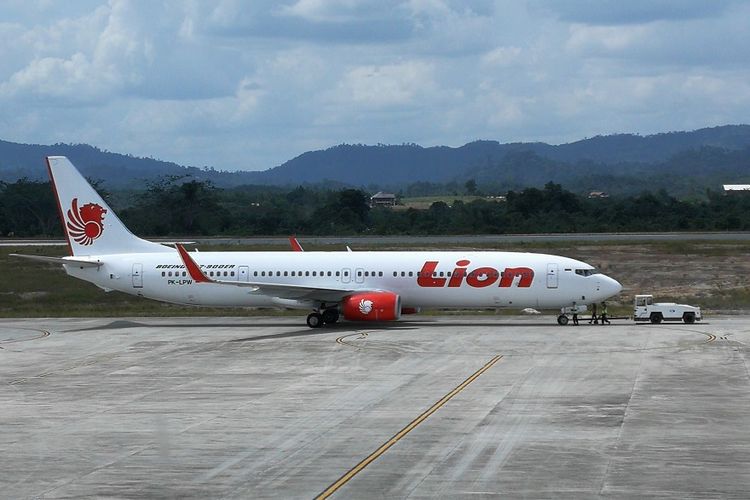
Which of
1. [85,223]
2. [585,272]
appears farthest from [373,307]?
[85,223]

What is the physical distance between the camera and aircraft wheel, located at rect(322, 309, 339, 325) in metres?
54.4

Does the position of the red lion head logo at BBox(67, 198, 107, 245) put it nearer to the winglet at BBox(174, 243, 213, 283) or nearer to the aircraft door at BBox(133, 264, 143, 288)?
the aircraft door at BBox(133, 264, 143, 288)

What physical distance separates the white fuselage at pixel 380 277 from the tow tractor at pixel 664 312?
6.63ft

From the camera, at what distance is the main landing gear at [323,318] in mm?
54062

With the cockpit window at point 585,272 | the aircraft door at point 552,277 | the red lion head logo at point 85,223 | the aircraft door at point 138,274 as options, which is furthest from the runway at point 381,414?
the red lion head logo at point 85,223

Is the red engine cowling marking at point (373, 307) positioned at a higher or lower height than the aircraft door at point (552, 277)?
lower

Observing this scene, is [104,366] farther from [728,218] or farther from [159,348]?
[728,218]

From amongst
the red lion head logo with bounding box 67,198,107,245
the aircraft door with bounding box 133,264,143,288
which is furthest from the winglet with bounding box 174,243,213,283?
the red lion head logo with bounding box 67,198,107,245

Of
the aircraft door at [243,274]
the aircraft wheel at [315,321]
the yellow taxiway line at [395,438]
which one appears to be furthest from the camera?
the aircraft door at [243,274]

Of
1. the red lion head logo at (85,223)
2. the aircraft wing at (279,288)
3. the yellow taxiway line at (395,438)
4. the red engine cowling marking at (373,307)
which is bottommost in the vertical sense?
the yellow taxiway line at (395,438)

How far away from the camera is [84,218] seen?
57250 mm

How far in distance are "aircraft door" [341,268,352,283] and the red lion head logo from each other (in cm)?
1250

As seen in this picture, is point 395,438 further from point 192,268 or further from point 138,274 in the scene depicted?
point 138,274

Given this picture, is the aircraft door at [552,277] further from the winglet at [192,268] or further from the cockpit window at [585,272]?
the winglet at [192,268]
